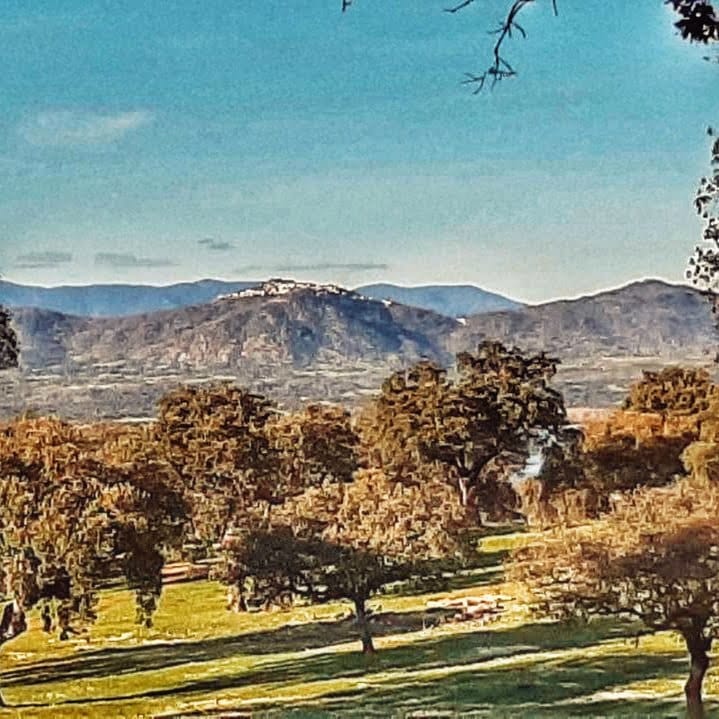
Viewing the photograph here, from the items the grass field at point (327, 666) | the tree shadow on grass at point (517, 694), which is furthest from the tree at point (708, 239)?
the tree shadow on grass at point (517, 694)

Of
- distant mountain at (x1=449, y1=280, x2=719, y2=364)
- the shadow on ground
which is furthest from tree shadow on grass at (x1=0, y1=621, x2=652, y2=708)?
distant mountain at (x1=449, y1=280, x2=719, y2=364)

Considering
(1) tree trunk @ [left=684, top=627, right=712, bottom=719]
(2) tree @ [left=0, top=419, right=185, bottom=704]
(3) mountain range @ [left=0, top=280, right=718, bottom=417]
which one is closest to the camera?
(1) tree trunk @ [left=684, top=627, right=712, bottom=719]

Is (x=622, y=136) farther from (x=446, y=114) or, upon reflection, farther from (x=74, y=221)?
(x=74, y=221)

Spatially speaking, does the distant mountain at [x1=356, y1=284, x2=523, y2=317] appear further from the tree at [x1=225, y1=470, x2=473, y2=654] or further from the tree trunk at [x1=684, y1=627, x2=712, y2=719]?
the tree trunk at [x1=684, y1=627, x2=712, y2=719]

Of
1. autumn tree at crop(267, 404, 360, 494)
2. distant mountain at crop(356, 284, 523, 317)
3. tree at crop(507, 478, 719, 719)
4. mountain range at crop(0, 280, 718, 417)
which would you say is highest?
distant mountain at crop(356, 284, 523, 317)

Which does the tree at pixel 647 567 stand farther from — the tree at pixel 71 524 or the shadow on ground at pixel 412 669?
the tree at pixel 71 524

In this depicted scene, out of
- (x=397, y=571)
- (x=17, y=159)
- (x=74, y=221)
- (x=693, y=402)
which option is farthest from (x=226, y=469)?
(x=693, y=402)
